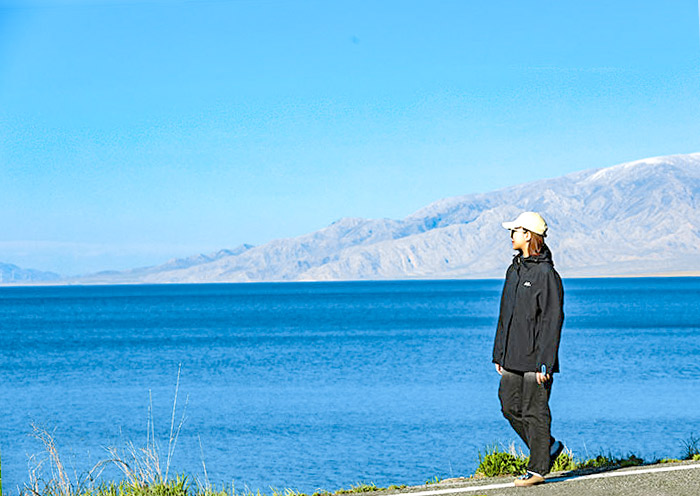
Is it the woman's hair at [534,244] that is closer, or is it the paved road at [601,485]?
the paved road at [601,485]

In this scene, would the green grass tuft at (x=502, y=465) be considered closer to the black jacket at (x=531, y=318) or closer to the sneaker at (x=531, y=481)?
the sneaker at (x=531, y=481)

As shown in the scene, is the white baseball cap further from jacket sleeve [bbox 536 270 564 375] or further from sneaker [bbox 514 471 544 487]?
sneaker [bbox 514 471 544 487]

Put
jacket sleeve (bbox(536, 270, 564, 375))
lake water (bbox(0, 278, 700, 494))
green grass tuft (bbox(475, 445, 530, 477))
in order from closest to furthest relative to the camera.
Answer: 1. jacket sleeve (bbox(536, 270, 564, 375))
2. green grass tuft (bbox(475, 445, 530, 477))
3. lake water (bbox(0, 278, 700, 494))

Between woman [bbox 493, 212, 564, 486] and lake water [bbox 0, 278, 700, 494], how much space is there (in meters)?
8.16

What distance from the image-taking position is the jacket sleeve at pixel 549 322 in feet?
21.0

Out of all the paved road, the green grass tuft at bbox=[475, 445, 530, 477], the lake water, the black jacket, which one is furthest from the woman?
the lake water

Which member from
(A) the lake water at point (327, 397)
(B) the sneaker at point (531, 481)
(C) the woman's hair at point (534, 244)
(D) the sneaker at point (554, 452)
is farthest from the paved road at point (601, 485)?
(A) the lake water at point (327, 397)

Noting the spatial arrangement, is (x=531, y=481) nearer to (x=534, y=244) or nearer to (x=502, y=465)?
(x=502, y=465)

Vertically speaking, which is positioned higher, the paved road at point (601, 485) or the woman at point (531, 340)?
the woman at point (531, 340)

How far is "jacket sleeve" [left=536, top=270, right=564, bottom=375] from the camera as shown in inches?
252

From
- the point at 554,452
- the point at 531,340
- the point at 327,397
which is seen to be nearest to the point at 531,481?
the point at 554,452

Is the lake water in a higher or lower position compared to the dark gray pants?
lower

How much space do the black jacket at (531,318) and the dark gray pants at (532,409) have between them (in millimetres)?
104

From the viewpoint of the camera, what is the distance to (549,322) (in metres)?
6.41
